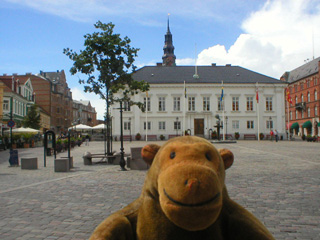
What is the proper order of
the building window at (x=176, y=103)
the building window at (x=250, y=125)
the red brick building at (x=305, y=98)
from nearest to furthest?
the building window at (x=250, y=125) < the building window at (x=176, y=103) < the red brick building at (x=305, y=98)

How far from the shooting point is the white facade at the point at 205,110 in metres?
54.8

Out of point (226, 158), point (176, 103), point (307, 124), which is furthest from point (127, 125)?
point (226, 158)

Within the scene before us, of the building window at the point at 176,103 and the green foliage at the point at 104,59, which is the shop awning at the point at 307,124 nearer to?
the building window at the point at 176,103

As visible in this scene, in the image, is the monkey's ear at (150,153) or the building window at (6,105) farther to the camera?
the building window at (6,105)

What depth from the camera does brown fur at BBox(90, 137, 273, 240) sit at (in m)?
1.92

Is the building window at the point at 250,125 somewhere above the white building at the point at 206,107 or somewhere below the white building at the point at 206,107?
below

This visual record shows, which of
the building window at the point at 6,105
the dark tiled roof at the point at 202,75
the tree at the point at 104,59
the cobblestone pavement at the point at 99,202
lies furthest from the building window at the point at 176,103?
the cobblestone pavement at the point at 99,202

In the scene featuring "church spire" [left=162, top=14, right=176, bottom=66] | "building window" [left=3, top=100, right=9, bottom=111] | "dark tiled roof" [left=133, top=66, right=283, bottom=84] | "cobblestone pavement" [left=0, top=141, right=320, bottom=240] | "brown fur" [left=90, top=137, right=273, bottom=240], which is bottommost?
"cobblestone pavement" [left=0, top=141, right=320, bottom=240]

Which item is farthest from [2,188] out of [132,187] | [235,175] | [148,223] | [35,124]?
[35,124]

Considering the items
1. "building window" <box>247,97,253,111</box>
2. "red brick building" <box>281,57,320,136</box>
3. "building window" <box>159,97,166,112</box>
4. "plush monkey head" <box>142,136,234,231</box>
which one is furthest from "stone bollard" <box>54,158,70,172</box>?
"red brick building" <box>281,57,320,136</box>

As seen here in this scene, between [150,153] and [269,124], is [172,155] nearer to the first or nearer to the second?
[150,153]

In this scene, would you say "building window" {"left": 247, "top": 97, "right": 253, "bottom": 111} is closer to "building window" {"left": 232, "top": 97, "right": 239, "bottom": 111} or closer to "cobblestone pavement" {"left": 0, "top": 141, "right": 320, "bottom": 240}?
"building window" {"left": 232, "top": 97, "right": 239, "bottom": 111}

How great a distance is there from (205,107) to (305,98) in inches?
991

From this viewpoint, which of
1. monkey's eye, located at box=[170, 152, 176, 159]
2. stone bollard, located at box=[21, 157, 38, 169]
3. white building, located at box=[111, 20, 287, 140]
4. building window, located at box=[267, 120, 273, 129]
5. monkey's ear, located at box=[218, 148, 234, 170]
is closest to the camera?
monkey's eye, located at box=[170, 152, 176, 159]
